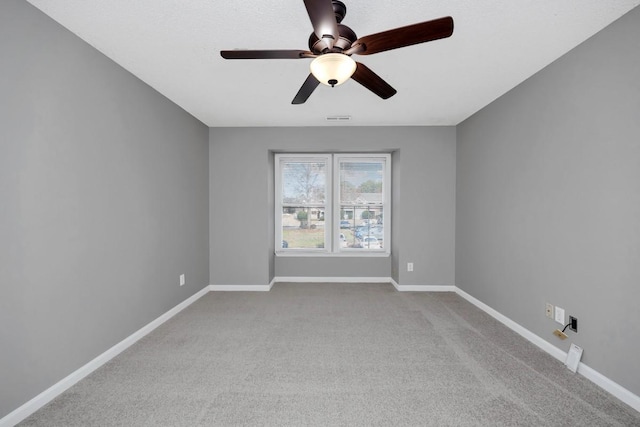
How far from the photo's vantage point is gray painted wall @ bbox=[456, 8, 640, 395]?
1.79 meters

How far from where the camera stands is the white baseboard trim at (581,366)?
177 cm

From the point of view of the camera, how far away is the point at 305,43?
209 centimetres

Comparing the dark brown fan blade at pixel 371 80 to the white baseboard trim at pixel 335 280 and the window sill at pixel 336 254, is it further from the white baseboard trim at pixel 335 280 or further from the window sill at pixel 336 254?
the white baseboard trim at pixel 335 280

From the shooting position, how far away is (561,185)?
2297 millimetres

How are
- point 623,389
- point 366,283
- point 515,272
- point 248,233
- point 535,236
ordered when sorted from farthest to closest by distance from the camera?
point 366,283
point 248,233
point 515,272
point 535,236
point 623,389

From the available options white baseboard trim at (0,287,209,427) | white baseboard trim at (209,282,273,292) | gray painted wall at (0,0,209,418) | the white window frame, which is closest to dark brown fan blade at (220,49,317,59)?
gray painted wall at (0,0,209,418)

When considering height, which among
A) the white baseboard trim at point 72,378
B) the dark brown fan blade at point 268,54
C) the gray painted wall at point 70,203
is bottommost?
→ the white baseboard trim at point 72,378

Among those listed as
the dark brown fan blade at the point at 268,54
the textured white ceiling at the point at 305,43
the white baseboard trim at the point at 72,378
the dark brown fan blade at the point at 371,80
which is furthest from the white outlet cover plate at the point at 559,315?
the white baseboard trim at the point at 72,378

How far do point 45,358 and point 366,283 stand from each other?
12.1 feet

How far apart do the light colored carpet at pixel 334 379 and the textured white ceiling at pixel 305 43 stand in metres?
2.38

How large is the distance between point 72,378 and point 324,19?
2.73 meters

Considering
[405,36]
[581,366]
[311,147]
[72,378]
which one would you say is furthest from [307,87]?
[581,366]

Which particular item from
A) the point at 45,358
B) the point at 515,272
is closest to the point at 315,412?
the point at 45,358

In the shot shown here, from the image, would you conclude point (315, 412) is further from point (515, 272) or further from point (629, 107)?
point (629, 107)
